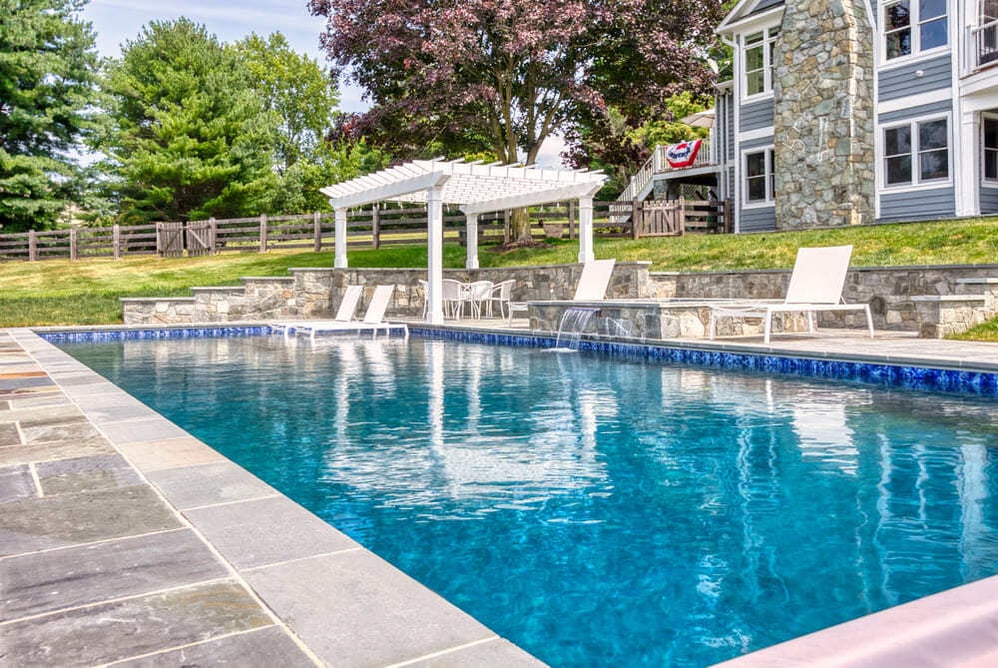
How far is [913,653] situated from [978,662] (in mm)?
100

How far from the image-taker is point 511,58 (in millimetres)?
19000

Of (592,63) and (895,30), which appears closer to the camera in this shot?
(895,30)

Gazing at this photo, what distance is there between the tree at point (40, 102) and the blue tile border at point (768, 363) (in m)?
15.8

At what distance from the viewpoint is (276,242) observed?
79.0 feet

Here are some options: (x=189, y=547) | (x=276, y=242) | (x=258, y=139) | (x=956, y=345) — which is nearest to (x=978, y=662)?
(x=189, y=547)

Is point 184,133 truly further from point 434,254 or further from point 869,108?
point 869,108

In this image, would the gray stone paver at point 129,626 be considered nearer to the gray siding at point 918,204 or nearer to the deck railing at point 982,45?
the gray siding at point 918,204

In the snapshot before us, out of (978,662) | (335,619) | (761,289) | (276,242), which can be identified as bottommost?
(335,619)

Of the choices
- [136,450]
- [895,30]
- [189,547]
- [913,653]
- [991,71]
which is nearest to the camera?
[913,653]

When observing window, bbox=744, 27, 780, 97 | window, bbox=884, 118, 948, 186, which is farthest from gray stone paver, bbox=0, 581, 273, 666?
window, bbox=744, 27, 780, 97

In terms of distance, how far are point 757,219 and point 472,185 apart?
314 inches

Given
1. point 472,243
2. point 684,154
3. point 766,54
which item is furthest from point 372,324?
point 684,154

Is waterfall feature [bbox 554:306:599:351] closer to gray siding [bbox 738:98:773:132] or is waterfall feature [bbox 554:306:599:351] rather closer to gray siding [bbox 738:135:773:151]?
gray siding [bbox 738:135:773:151]

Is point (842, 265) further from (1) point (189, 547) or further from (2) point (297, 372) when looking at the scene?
Answer: (1) point (189, 547)
